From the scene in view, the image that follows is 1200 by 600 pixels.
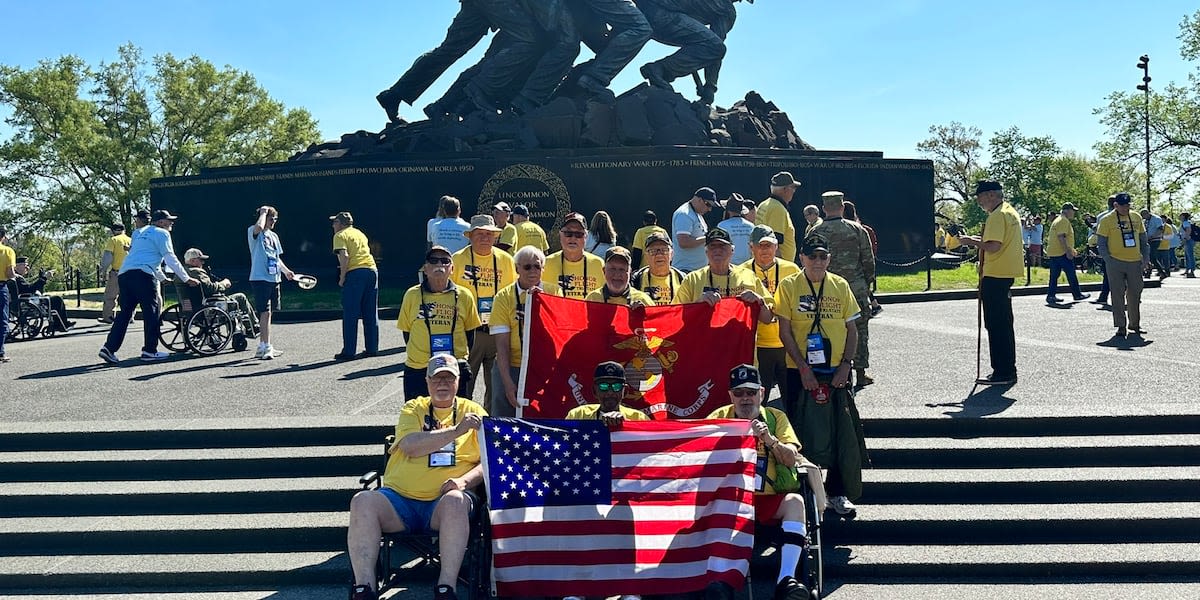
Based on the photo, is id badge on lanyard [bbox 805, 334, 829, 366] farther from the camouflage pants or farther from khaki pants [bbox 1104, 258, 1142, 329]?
khaki pants [bbox 1104, 258, 1142, 329]

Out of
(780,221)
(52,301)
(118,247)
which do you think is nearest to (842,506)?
(780,221)

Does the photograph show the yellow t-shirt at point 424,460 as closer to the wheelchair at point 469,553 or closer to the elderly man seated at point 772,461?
the wheelchair at point 469,553

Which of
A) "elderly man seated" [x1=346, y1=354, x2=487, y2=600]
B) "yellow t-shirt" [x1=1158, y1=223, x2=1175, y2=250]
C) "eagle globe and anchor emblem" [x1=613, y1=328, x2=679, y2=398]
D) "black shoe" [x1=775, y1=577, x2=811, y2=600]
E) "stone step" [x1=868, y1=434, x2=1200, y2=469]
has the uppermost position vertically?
"yellow t-shirt" [x1=1158, y1=223, x2=1175, y2=250]

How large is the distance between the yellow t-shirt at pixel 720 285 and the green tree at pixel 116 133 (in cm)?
4273

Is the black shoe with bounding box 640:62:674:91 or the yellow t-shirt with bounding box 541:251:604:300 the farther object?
the black shoe with bounding box 640:62:674:91

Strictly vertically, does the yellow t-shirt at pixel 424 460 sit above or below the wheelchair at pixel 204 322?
below

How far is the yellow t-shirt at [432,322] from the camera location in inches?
253

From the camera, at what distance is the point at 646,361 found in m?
6.10

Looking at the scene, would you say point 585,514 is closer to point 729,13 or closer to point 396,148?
point 396,148

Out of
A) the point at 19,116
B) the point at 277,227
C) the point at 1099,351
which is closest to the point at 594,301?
the point at 1099,351

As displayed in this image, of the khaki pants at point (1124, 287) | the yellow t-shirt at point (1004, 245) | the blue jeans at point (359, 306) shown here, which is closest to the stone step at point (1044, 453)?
the yellow t-shirt at point (1004, 245)

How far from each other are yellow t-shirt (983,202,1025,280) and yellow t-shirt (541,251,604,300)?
A: 362 cm

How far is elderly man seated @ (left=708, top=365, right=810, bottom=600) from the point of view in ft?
16.1

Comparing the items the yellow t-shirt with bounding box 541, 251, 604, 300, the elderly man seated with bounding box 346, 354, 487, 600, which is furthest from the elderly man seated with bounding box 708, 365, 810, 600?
the yellow t-shirt with bounding box 541, 251, 604, 300
